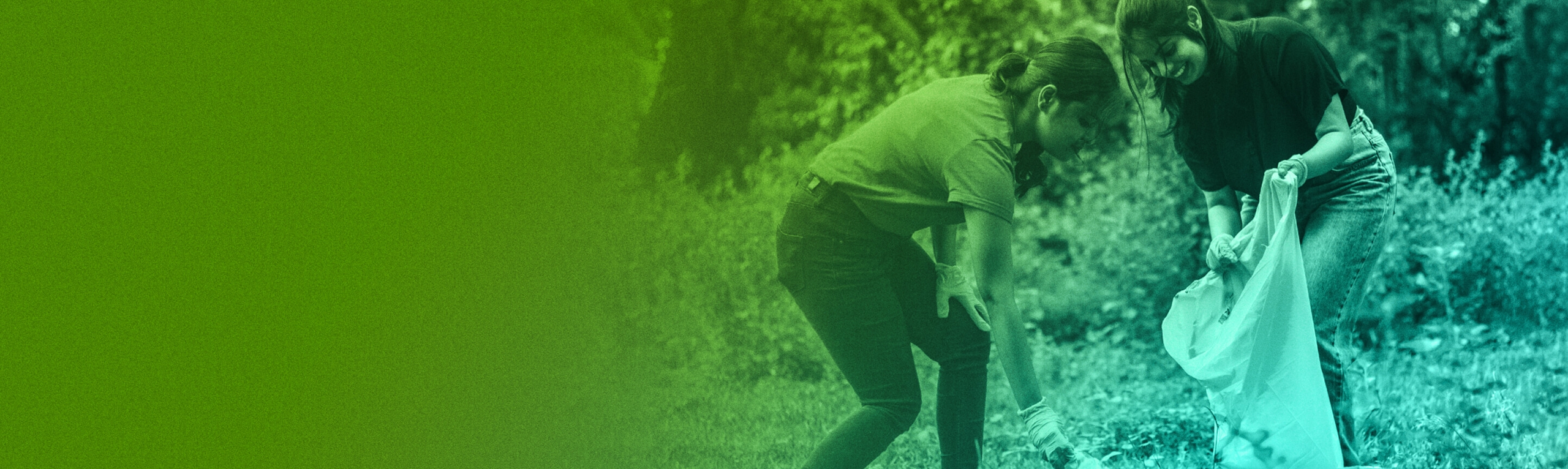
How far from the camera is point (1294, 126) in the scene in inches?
129

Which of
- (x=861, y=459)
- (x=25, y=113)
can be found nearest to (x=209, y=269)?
(x=25, y=113)

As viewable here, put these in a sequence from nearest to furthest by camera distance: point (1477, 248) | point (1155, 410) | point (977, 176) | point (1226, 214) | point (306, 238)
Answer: point (977, 176) → point (306, 238) → point (1226, 214) → point (1155, 410) → point (1477, 248)

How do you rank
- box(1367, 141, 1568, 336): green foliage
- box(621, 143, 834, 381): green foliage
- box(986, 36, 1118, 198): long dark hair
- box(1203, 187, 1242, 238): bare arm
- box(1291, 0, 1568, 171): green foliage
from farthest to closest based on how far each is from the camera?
box(1367, 141, 1568, 336): green foliage < box(1291, 0, 1568, 171): green foliage < box(1203, 187, 1242, 238): bare arm < box(621, 143, 834, 381): green foliage < box(986, 36, 1118, 198): long dark hair

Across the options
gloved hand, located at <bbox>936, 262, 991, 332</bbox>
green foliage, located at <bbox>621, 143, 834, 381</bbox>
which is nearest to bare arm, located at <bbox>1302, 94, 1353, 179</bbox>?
gloved hand, located at <bbox>936, 262, 991, 332</bbox>

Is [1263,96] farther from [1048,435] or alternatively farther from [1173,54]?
[1048,435]

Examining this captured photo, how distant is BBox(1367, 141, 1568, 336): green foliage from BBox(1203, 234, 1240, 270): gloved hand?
2.90 feet

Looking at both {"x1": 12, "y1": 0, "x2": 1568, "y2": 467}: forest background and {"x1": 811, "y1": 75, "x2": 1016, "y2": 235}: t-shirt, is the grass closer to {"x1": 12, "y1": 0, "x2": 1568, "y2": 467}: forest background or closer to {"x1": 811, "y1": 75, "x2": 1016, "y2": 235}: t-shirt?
{"x1": 12, "y1": 0, "x2": 1568, "y2": 467}: forest background

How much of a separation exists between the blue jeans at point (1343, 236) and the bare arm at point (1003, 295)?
96 cm

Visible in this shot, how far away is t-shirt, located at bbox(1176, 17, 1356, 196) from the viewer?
127 inches

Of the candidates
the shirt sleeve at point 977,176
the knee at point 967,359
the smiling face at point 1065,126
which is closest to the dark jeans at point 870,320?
the knee at point 967,359

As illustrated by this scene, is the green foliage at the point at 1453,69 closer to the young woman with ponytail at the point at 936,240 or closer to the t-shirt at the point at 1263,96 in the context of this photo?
the t-shirt at the point at 1263,96

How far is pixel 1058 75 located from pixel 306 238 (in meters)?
2.45

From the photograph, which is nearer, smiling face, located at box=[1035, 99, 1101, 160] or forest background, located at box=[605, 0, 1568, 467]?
smiling face, located at box=[1035, 99, 1101, 160]

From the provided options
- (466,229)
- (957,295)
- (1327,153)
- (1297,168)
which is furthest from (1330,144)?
(466,229)
